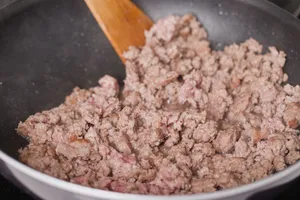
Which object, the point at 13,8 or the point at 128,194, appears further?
the point at 13,8

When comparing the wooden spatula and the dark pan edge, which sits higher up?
the wooden spatula

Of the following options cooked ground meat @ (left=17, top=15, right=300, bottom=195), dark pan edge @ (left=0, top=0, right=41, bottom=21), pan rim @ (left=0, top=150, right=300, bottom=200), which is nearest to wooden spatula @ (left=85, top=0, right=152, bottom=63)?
cooked ground meat @ (left=17, top=15, right=300, bottom=195)

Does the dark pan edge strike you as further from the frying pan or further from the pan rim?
the pan rim

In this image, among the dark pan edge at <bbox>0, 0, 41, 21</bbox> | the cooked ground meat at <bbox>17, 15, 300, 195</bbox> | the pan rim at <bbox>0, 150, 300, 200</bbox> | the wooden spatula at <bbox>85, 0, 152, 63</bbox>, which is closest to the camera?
the pan rim at <bbox>0, 150, 300, 200</bbox>

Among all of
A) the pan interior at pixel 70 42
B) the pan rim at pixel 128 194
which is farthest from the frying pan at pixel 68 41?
the pan rim at pixel 128 194

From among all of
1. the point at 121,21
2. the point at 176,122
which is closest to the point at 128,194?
the point at 176,122

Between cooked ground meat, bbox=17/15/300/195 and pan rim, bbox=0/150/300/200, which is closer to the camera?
pan rim, bbox=0/150/300/200

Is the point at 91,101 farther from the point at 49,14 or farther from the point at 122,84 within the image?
the point at 49,14

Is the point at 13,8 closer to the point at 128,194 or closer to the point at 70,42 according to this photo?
the point at 70,42
